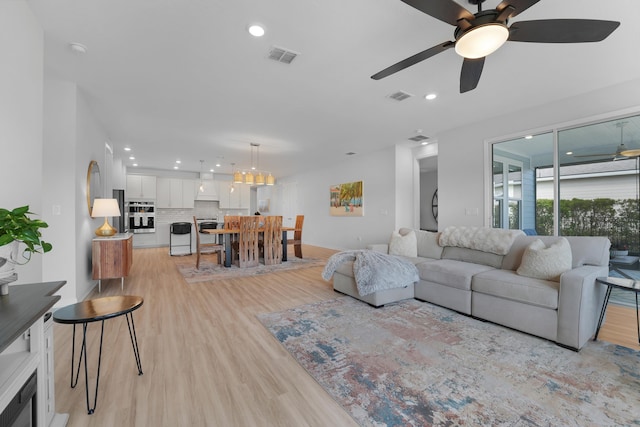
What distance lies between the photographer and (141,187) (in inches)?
324

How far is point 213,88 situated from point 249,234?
3.03 m

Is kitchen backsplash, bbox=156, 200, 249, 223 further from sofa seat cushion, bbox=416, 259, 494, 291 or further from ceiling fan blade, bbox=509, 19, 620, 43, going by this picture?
ceiling fan blade, bbox=509, 19, 620, 43

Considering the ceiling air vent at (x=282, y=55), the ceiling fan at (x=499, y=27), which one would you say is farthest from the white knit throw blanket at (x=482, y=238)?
the ceiling air vent at (x=282, y=55)

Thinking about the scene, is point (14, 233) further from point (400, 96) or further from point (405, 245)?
point (405, 245)

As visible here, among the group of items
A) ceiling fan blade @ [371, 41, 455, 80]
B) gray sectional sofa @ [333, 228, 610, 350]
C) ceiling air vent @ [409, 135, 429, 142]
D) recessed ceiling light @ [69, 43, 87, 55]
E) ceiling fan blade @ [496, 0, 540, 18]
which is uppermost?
ceiling air vent @ [409, 135, 429, 142]

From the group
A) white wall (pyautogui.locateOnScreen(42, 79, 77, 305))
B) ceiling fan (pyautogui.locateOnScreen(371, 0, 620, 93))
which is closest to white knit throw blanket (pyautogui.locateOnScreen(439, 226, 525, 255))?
ceiling fan (pyautogui.locateOnScreen(371, 0, 620, 93))

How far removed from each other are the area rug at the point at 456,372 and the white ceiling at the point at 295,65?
107 inches

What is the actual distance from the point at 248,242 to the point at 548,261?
4798 millimetres

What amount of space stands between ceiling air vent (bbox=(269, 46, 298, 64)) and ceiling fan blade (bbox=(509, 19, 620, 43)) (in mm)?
1804

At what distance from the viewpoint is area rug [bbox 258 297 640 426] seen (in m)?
1.56

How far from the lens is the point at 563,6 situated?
6.82 ft

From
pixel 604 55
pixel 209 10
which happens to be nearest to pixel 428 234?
pixel 604 55

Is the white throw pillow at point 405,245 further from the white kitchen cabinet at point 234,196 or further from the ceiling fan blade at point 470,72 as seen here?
the white kitchen cabinet at point 234,196

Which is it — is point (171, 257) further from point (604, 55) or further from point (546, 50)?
point (604, 55)
